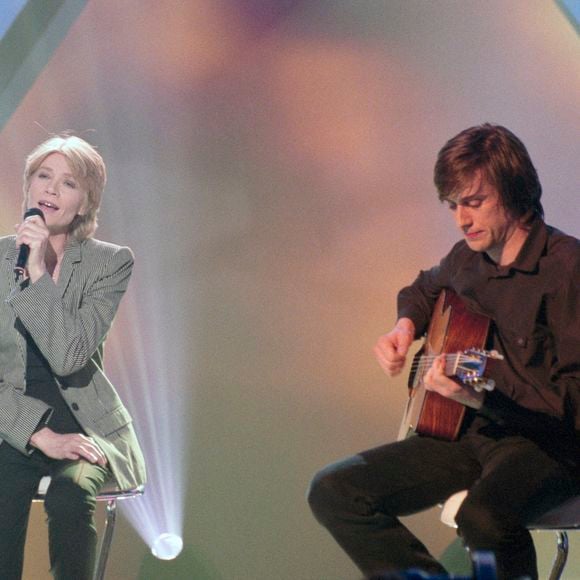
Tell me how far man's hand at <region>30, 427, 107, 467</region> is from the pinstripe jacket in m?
0.03

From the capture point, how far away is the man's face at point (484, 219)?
96.0 inches

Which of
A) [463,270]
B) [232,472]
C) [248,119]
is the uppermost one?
[248,119]

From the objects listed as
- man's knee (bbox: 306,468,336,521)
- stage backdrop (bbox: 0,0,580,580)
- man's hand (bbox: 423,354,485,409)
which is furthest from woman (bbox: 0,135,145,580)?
man's hand (bbox: 423,354,485,409)

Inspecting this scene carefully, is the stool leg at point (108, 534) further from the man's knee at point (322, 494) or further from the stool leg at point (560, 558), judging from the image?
the stool leg at point (560, 558)

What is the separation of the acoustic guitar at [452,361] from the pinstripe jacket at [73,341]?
0.85 metres

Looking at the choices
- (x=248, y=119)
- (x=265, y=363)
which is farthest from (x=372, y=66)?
(x=265, y=363)

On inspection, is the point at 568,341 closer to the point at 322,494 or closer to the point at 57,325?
the point at 322,494

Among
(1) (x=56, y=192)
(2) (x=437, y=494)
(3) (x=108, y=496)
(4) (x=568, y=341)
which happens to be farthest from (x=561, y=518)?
(1) (x=56, y=192)

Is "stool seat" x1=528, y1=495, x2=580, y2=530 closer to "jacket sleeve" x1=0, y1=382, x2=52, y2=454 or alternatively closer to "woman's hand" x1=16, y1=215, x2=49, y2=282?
"jacket sleeve" x1=0, y1=382, x2=52, y2=454

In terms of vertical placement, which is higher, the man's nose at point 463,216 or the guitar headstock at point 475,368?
the man's nose at point 463,216

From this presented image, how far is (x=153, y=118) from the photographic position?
3717mm

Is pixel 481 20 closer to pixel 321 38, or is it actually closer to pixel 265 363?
pixel 321 38

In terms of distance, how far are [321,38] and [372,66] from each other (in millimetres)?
222

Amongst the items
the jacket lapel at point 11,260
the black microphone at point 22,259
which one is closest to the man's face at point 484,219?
the black microphone at point 22,259
